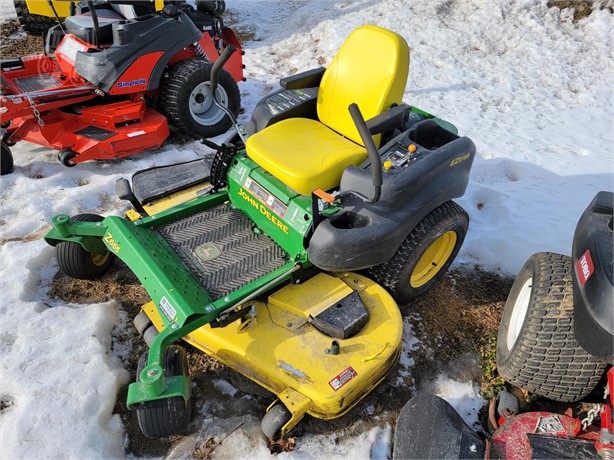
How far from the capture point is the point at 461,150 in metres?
2.89

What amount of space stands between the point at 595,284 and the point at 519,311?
0.94 meters

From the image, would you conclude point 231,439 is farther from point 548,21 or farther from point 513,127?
point 548,21

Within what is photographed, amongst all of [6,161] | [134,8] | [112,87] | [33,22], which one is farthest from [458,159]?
[33,22]

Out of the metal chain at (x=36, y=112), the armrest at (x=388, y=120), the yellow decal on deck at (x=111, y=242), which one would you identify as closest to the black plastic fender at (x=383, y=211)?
the armrest at (x=388, y=120)

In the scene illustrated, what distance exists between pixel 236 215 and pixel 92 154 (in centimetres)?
188

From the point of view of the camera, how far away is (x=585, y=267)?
6.53 feet

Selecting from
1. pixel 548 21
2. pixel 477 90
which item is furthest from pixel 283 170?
pixel 548 21

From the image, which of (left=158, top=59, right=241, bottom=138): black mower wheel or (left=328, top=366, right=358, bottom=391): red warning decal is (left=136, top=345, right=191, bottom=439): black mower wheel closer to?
(left=328, top=366, right=358, bottom=391): red warning decal

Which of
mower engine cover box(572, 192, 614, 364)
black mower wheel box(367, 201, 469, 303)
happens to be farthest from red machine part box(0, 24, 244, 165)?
mower engine cover box(572, 192, 614, 364)

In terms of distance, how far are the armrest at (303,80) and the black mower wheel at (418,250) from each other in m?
1.36

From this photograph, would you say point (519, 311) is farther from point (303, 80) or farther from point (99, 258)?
point (99, 258)

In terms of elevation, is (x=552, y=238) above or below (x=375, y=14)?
below

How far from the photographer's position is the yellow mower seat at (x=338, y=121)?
2.81m

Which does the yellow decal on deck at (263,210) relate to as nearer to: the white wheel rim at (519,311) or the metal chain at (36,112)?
the white wheel rim at (519,311)
